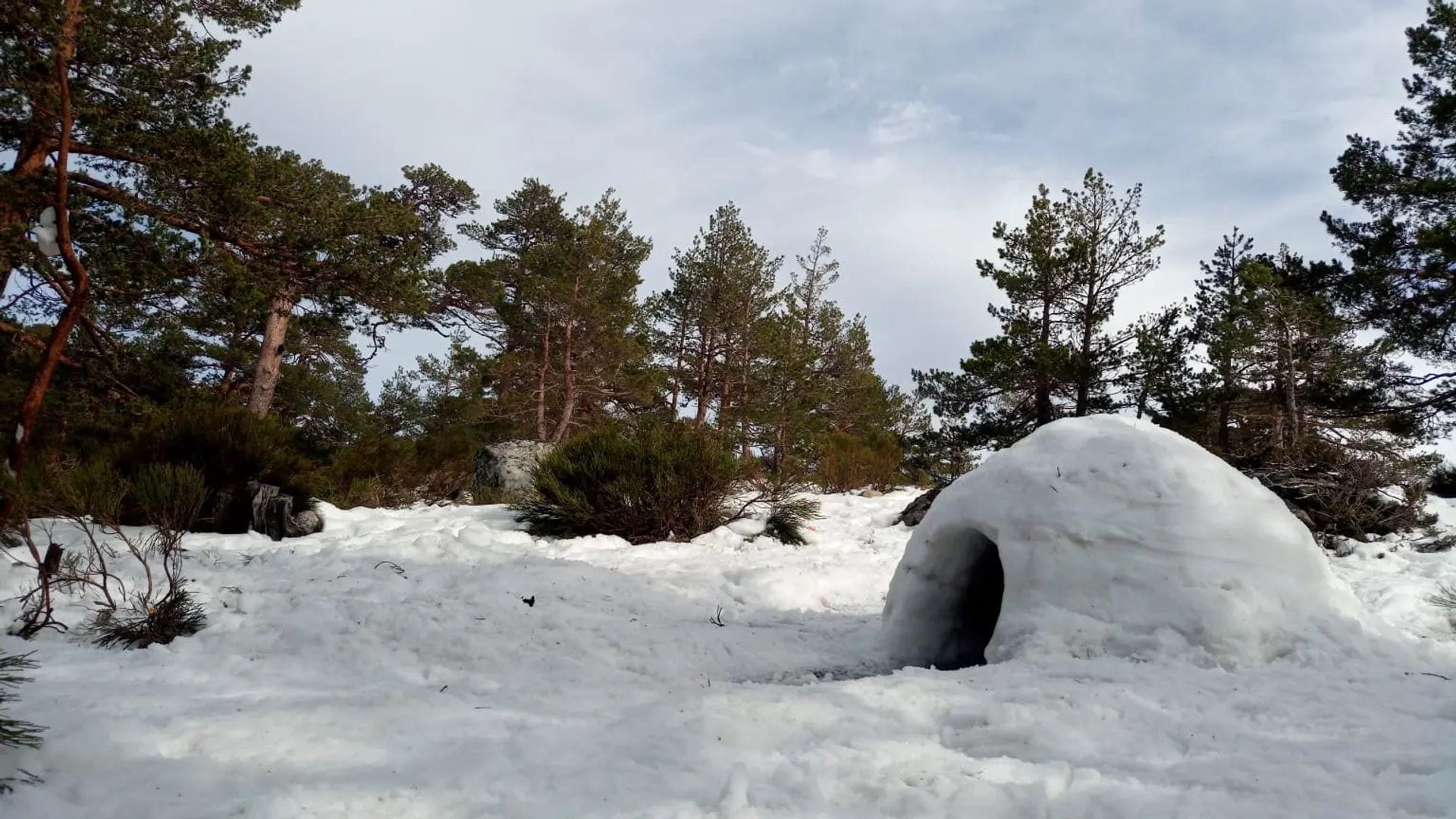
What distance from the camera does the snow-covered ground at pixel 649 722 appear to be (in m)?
2.00

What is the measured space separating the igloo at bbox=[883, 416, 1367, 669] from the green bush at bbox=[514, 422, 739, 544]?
3.91 m

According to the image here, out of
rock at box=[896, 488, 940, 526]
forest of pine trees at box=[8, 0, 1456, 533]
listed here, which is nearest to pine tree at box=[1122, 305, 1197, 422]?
forest of pine trees at box=[8, 0, 1456, 533]

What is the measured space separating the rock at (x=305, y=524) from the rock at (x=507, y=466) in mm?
3900

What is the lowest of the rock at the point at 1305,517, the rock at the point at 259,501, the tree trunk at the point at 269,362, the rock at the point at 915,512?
the rock at the point at 259,501

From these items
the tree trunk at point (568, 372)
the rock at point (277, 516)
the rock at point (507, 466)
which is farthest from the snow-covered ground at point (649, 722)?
the tree trunk at point (568, 372)

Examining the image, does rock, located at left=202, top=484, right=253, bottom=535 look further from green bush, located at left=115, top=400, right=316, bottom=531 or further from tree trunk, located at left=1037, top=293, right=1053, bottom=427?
tree trunk, located at left=1037, top=293, right=1053, bottom=427

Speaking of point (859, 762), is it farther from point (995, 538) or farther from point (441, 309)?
point (441, 309)

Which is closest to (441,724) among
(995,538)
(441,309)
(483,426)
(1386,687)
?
(995,538)

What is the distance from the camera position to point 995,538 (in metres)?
4.31

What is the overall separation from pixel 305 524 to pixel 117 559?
2295mm

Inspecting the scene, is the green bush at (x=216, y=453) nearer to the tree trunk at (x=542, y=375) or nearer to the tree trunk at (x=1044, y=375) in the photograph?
the tree trunk at (x=542, y=375)

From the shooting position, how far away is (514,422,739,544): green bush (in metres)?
8.19

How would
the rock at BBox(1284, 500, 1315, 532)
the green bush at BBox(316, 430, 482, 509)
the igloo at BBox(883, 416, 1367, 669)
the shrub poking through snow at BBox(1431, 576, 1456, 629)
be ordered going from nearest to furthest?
the igloo at BBox(883, 416, 1367, 669)
the shrub poking through snow at BBox(1431, 576, 1456, 629)
the rock at BBox(1284, 500, 1315, 532)
the green bush at BBox(316, 430, 482, 509)

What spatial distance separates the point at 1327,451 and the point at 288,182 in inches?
558
